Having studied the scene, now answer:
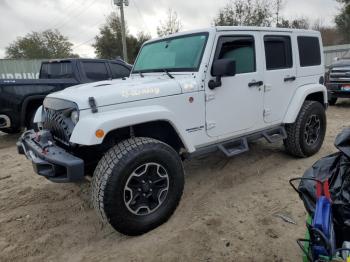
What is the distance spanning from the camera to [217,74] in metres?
3.36

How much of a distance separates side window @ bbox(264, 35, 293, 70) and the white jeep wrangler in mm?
14

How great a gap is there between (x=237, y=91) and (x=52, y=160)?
2212mm

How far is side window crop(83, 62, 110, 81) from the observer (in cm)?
711

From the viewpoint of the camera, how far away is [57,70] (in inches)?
284

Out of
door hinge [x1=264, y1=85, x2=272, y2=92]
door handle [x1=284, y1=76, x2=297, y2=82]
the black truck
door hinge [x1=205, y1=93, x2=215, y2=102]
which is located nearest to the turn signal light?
door hinge [x1=205, y1=93, x2=215, y2=102]

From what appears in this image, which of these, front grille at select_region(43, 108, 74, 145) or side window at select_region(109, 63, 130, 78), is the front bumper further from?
side window at select_region(109, 63, 130, 78)

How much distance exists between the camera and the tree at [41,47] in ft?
135

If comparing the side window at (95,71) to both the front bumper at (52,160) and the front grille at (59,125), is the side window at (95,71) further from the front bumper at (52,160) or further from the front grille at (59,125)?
the front bumper at (52,160)

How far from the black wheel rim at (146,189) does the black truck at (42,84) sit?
401cm

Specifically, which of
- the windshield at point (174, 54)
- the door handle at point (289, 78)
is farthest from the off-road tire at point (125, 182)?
the door handle at point (289, 78)

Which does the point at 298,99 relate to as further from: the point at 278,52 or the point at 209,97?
the point at 209,97

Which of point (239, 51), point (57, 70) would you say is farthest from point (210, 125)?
point (57, 70)

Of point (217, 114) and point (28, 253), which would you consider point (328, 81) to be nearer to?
point (217, 114)

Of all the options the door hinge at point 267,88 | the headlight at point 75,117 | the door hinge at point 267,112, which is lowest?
the door hinge at point 267,112
